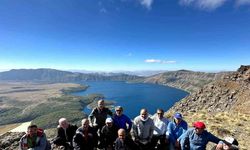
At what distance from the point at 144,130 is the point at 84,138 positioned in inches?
139

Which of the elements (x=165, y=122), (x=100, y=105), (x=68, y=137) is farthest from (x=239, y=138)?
(x=68, y=137)

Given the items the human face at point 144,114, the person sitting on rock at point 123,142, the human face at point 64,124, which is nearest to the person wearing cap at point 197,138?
the human face at point 144,114

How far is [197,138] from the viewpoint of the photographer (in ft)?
36.1

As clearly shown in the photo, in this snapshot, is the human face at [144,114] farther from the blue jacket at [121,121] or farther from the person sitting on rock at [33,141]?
the person sitting on rock at [33,141]

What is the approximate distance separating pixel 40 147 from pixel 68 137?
185 centimetres

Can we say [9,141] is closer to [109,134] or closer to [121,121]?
[109,134]

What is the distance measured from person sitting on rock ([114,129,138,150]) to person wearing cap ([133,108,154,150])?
3.34ft

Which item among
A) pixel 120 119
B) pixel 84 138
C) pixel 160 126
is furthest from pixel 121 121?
pixel 84 138

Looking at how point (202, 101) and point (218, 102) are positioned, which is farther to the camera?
point (202, 101)

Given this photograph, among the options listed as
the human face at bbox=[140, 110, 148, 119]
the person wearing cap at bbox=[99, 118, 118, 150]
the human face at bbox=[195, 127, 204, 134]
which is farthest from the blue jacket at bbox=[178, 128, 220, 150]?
the person wearing cap at bbox=[99, 118, 118, 150]

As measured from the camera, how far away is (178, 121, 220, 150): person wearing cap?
10781mm

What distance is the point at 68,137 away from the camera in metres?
12.5

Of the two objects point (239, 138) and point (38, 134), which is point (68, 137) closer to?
point (38, 134)

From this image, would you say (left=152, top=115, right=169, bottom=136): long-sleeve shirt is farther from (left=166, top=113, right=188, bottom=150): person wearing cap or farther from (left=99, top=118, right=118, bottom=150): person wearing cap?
(left=99, top=118, right=118, bottom=150): person wearing cap
